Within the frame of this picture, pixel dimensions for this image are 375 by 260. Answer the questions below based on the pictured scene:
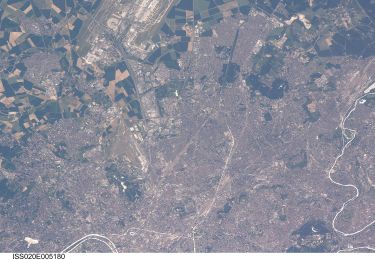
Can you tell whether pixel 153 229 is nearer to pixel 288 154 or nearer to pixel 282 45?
pixel 288 154

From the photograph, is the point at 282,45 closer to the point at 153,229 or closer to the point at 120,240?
the point at 153,229

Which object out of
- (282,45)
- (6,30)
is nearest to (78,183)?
(6,30)

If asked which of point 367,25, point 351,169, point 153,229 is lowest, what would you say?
point 153,229

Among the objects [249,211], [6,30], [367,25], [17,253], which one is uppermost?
[367,25]

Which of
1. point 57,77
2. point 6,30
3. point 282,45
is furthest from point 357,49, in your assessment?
point 6,30

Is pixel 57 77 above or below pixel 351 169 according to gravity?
above

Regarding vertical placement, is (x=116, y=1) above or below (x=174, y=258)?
above
